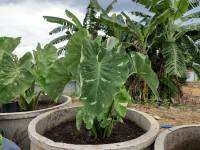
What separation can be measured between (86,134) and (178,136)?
2.70 feet

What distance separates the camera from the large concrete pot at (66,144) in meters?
2.72

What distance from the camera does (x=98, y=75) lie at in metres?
2.68

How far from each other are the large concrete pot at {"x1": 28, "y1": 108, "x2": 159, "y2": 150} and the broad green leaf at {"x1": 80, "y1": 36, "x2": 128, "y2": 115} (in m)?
0.32

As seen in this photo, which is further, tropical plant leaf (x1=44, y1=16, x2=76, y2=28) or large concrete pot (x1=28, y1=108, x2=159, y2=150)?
tropical plant leaf (x1=44, y1=16, x2=76, y2=28)

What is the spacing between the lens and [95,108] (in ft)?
8.50

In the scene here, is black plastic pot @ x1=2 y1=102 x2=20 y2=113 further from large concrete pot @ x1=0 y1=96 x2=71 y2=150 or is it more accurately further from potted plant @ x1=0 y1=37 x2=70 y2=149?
large concrete pot @ x1=0 y1=96 x2=71 y2=150

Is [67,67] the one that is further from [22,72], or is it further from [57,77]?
[22,72]

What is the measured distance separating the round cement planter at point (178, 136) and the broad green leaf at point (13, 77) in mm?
1653

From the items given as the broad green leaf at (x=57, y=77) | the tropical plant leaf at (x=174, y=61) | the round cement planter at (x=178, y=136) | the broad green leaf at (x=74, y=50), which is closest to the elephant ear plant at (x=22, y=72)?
the broad green leaf at (x=57, y=77)

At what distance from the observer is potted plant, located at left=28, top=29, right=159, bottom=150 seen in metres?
2.64

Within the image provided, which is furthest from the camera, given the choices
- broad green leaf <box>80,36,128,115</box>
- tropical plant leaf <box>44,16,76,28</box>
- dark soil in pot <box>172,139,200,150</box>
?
tropical plant leaf <box>44,16,76,28</box>

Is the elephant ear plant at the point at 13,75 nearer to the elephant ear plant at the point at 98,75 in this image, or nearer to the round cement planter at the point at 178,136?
the elephant ear plant at the point at 98,75

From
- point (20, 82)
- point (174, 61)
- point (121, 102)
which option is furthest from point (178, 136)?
point (174, 61)

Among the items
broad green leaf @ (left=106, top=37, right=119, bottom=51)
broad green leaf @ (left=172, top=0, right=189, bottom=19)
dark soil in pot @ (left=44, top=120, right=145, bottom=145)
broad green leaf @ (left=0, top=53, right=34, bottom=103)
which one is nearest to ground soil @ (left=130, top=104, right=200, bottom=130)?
dark soil in pot @ (left=44, top=120, right=145, bottom=145)
